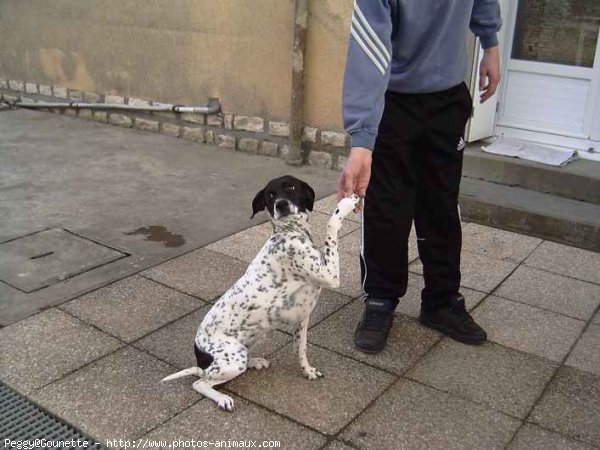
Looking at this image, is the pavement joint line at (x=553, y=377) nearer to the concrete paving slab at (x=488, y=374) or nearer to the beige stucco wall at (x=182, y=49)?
the concrete paving slab at (x=488, y=374)

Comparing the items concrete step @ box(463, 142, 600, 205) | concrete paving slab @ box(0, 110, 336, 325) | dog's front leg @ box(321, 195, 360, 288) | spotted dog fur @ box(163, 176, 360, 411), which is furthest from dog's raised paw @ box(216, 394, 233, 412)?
concrete step @ box(463, 142, 600, 205)

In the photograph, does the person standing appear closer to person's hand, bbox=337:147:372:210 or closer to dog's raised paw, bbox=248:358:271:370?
person's hand, bbox=337:147:372:210

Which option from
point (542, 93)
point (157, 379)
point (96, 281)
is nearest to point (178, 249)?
point (96, 281)

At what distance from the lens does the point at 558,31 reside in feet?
18.3

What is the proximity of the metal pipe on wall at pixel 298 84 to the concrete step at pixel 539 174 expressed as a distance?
1.64 m

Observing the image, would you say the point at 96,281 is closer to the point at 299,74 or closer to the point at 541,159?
the point at 299,74

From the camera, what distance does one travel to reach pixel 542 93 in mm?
5727

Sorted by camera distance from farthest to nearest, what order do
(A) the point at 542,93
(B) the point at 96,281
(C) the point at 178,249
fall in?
1. (A) the point at 542,93
2. (C) the point at 178,249
3. (B) the point at 96,281

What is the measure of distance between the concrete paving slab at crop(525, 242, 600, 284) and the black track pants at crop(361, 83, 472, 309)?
3.86 feet

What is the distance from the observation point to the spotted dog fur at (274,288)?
8.90 feet

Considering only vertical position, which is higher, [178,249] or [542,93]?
[542,93]

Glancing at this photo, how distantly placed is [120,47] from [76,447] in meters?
5.92

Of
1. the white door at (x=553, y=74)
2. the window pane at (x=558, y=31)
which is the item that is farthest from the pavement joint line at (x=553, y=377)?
the window pane at (x=558, y=31)

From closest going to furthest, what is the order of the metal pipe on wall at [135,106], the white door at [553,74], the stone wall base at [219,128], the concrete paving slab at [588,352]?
the concrete paving slab at [588,352] → the white door at [553,74] → the stone wall base at [219,128] → the metal pipe on wall at [135,106]
